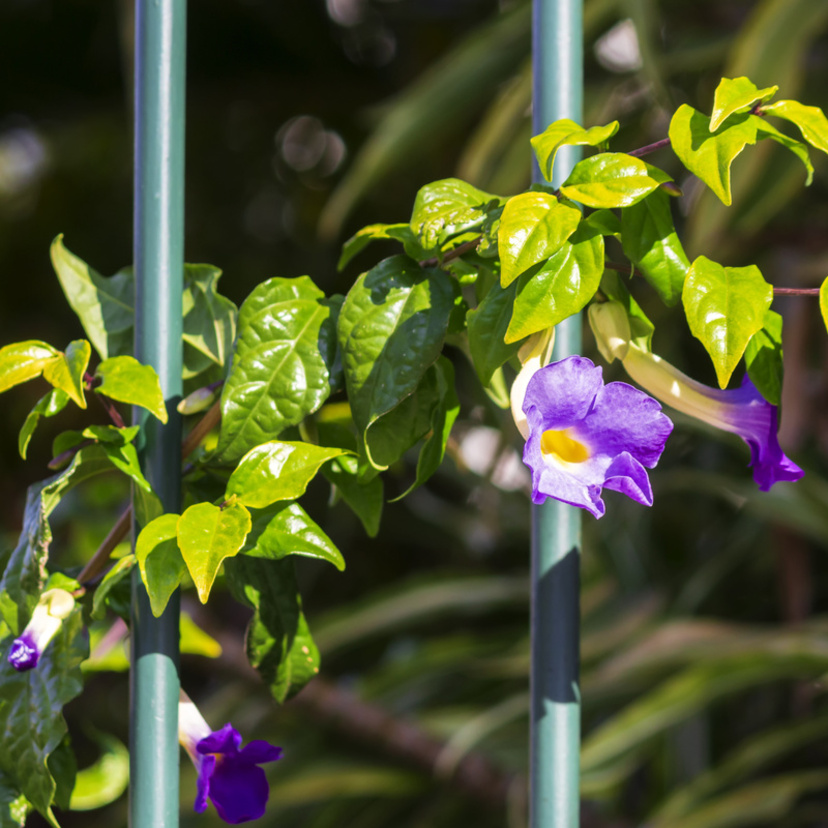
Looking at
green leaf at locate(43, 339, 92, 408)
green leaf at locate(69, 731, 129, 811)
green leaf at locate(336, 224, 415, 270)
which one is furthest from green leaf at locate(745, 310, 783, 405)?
green leaf at locate(69, 731, 129, 811)

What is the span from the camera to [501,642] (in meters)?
1.27

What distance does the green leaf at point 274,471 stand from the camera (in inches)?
11.7

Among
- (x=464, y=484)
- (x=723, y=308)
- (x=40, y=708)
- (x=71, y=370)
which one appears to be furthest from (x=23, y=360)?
(x=464, y=484)

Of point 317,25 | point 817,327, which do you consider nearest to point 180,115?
point 817,327

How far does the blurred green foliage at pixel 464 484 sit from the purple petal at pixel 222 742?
160mm

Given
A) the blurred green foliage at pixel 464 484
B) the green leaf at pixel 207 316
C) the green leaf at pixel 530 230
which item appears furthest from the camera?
the blurred green foliage at pixel 464 484

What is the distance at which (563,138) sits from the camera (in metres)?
0.29

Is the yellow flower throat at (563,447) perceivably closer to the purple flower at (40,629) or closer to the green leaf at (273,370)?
the green leaf at (273,370)

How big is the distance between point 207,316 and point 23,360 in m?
0.08

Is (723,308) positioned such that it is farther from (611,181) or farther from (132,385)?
(132,385)

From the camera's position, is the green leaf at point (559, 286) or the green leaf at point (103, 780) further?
the green leaf at point (103, 780)

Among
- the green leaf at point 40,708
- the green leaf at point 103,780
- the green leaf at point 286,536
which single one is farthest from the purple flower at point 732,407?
the green leaf at point 103,780

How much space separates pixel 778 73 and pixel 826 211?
0.41 m

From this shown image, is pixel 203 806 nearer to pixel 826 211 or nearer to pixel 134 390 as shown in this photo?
pixel 134 390
